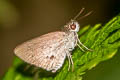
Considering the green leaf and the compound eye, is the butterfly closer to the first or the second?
the compound eye

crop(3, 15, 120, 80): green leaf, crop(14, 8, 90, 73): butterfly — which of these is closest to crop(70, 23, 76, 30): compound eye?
crop(14, 8, 90, 73): butterfly

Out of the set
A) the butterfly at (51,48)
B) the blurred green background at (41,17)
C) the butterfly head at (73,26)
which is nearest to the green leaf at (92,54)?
the butterfly at (51,48)

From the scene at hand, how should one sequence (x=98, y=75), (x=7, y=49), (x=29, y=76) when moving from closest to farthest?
1. (x=29, y=76)
2. (x=98, y=75)
3. (x=7, y=49)

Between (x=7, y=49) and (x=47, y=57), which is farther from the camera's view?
(x=7, y=49)

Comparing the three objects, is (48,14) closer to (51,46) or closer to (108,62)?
(108,62)

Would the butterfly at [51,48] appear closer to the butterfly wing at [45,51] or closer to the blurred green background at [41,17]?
the butterfly wing at [45,51]

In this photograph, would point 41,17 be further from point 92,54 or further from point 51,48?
point 92,54

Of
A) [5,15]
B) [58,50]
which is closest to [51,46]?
[58,50]

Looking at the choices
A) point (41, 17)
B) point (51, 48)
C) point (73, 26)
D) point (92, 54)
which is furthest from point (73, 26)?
point (41, 17)
